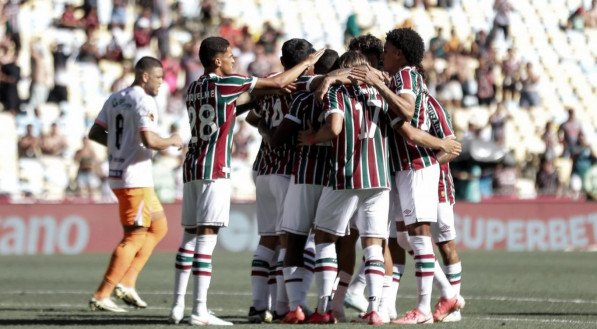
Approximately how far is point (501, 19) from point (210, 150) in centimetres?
2433

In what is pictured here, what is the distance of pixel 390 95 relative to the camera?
10133mm

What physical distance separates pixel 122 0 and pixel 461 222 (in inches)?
374

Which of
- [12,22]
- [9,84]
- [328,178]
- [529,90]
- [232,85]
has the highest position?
[12,22]

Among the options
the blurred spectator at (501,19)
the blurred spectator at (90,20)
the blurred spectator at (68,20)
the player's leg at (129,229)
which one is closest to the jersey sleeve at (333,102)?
the player's leg at (129,229)

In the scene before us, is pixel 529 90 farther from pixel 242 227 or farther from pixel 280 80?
pixel 280 80

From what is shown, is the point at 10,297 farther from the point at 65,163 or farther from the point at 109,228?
the point at 65,163

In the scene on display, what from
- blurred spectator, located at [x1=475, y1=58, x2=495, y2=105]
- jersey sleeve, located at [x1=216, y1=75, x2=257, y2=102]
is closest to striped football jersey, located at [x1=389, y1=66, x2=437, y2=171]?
jersey sleeve, located at [x1=216, y1=75, x2=257, y2=102]

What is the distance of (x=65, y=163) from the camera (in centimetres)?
2512

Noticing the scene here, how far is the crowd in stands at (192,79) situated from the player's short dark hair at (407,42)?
13.2 metres

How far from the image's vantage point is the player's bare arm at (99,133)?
12.6m

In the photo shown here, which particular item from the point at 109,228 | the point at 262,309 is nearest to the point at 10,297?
the point at 262,309

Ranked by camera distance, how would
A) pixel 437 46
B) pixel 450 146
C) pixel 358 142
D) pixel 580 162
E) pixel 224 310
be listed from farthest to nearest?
pixel 437 46 < pixel 580 162 < pixel 224 310 < pixel 450 146 < pixel 358 142

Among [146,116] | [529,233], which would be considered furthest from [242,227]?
[146,116]

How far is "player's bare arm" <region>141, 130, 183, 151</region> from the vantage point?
1180 centimetres
